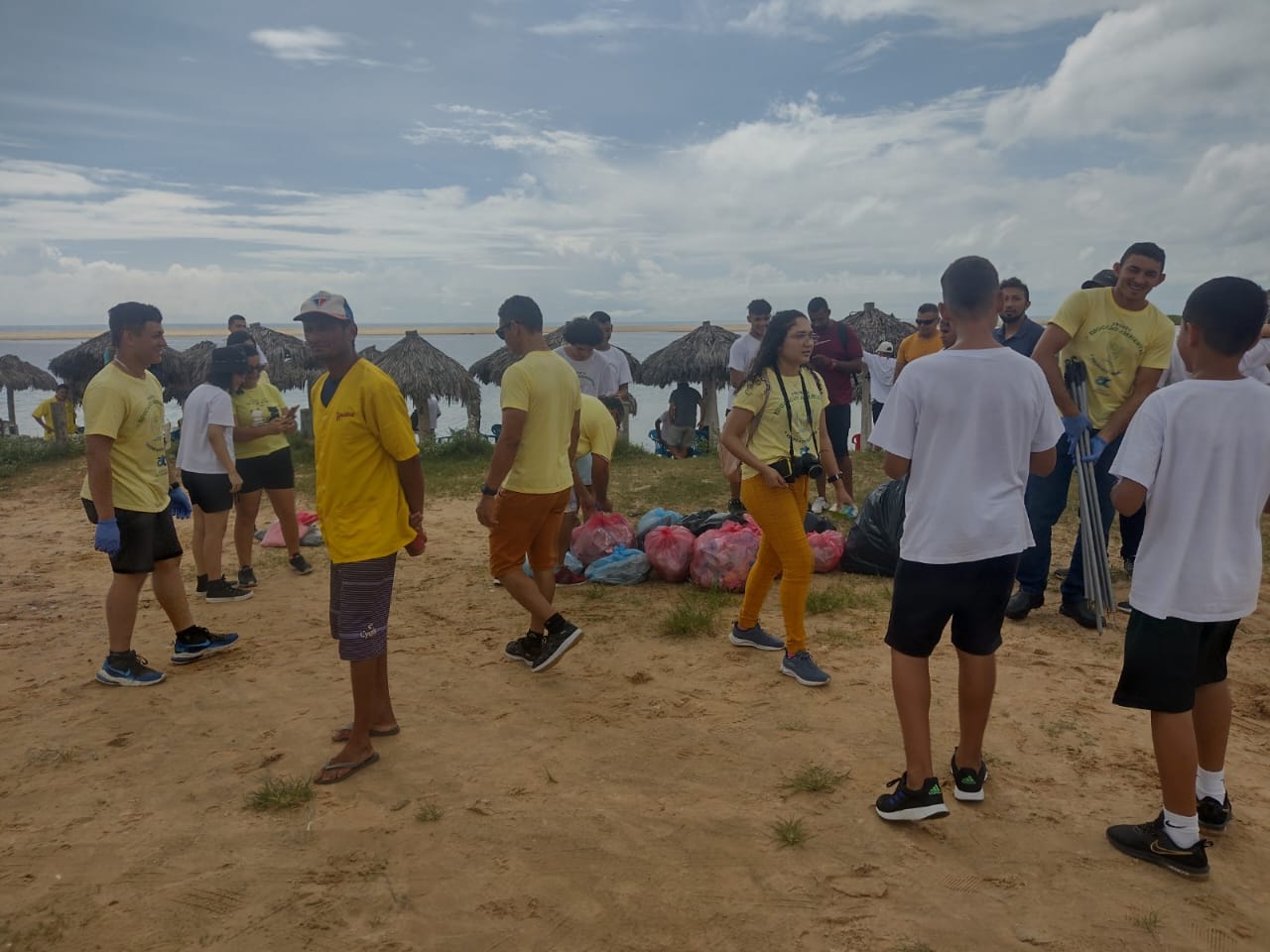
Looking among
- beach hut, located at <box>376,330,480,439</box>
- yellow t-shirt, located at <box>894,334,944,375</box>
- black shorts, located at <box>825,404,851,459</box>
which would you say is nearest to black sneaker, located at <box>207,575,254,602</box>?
black shorts, located at <box>825,404,851,459</box>

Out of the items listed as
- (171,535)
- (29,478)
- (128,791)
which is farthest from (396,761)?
(29,478)

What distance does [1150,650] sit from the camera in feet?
8.27

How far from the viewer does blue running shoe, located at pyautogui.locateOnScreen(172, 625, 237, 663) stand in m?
4.53

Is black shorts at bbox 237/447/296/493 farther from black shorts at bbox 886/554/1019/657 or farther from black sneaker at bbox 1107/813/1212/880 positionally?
black sneaker at bbox 1107/813/1212/880

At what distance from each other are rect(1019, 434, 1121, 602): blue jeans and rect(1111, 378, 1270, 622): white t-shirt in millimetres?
2182

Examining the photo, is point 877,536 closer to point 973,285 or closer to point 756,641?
point 756,641

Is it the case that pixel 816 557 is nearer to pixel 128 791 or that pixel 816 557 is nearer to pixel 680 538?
pixel 680 538

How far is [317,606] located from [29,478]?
810cm

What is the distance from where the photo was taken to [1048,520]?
482 centimetres

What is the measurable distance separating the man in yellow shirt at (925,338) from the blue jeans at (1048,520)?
2.28m

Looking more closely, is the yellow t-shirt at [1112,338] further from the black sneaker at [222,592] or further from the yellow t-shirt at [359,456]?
the black sneaker at [222,592]

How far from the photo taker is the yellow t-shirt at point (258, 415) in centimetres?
573

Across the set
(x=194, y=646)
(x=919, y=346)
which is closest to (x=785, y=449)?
(x=194, y=646)

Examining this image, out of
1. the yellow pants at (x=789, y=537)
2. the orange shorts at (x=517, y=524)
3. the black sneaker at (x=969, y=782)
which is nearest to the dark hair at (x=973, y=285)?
the yellow pants at (x=789, y=537)
